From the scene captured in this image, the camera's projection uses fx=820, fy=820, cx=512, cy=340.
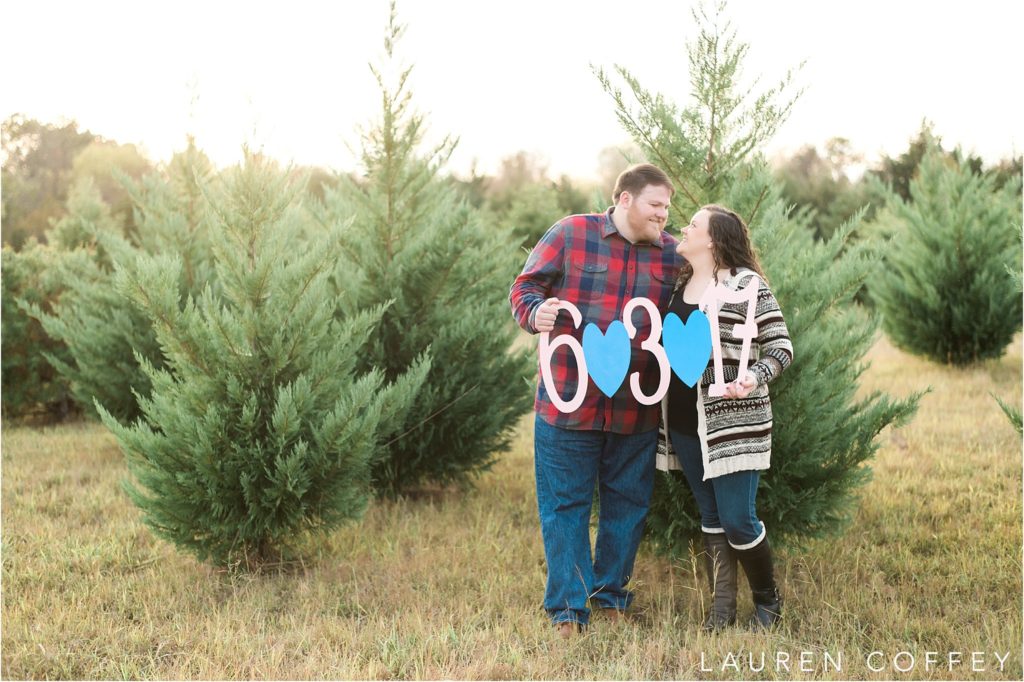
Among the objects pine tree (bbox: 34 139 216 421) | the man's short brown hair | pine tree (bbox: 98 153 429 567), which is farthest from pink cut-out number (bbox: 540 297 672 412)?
pine tree (bbox: 34 139 216 421)

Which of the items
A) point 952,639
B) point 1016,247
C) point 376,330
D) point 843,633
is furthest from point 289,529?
point 1016,247

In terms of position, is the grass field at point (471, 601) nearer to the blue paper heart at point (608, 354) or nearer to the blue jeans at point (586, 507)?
the blue jeans at point (586, 507)

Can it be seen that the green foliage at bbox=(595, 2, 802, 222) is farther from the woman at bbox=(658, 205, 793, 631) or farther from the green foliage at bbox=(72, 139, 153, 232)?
the green foliage at bbox=(72, 139, 153, 232)

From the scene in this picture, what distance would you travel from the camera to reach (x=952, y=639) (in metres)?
3.79

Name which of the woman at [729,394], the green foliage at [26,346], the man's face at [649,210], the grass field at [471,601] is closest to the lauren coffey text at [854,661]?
the grass field at [471,601]

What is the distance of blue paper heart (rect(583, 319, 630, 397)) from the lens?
11.9 ft

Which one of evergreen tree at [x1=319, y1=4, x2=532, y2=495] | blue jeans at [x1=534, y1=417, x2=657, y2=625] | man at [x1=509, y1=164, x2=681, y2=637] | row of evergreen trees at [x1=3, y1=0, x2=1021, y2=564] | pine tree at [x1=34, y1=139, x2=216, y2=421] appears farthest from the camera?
pine tree at [x1=34, y1=139, x2=216, y2=421]

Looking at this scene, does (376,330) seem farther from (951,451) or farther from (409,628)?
(951,451)

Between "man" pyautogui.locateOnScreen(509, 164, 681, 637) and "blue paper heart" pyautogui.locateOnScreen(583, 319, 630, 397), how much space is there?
6.9 inches

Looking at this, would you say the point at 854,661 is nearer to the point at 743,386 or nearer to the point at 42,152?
the point at 743,386

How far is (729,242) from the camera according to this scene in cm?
363

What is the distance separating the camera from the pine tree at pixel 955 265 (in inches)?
401

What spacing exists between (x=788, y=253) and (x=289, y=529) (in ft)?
10.4

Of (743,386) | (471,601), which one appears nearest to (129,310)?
(471,601)
